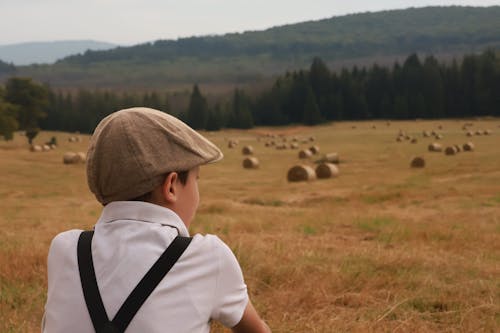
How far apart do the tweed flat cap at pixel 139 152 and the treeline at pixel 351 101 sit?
92.9 metres

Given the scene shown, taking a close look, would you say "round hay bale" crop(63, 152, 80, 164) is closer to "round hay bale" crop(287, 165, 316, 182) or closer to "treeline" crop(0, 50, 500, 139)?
"round hay bale" crop(287, 165, 316, 182)

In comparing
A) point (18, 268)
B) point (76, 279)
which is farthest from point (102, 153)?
point (18, 268)

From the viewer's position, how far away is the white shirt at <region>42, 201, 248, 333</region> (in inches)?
81.5

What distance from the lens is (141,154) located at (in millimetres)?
2166

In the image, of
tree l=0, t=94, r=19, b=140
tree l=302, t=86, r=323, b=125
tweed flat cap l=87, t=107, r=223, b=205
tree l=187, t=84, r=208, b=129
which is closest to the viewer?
tweed flat cap l=87, t=107, r=223, b=205

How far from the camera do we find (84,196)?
2345 cm

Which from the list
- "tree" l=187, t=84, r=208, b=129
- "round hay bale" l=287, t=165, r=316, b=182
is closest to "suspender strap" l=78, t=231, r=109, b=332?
"round hay bale" l=287, t=165, r=316, b=182

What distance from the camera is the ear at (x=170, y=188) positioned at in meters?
2.20

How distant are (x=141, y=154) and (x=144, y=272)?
40cm

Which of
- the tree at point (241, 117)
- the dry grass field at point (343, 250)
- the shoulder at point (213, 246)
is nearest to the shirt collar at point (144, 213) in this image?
the shoulder at point (213, 246)

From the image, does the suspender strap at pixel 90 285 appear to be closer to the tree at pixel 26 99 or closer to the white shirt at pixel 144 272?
the white shirt at pixel 144 272

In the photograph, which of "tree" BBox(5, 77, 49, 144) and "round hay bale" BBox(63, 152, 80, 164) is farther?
"tree" BBox(5, 77, 49, 144)

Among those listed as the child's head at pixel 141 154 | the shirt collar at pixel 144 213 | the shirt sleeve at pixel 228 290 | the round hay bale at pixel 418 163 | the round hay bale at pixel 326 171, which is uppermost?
the child's head at pixel 141 154

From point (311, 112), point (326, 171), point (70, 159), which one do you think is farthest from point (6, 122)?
point (311, 112)
